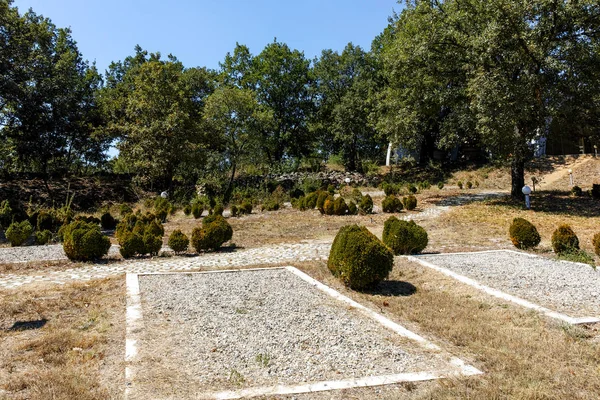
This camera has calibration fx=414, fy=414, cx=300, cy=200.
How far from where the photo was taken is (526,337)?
174 inches

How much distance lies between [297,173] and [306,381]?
2527 cm

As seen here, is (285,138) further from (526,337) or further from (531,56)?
(526,337)

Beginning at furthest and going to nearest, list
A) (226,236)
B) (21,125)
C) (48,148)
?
(48,148) < (21,125) < (226,236)

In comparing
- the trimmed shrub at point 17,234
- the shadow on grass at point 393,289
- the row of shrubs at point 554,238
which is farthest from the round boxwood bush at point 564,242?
the trimmed shrub at point 17,234

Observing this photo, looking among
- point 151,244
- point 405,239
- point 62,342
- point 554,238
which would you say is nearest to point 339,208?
point 405,239

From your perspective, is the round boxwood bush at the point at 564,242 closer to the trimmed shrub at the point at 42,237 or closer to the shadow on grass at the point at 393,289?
the shadow on grass at the point at 393,289

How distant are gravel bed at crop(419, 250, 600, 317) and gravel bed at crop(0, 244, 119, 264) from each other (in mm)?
7952

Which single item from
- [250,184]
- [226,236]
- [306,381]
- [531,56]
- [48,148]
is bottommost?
[306,381]

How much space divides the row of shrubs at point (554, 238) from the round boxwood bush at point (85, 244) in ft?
30.5

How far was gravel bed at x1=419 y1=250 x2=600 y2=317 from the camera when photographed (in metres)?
5.66

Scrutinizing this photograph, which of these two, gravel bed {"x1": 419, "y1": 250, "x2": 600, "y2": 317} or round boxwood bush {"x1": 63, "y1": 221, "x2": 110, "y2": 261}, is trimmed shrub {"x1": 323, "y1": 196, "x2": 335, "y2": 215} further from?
round boxwood bush {"x1": 63, "y1": 221, "x2": 110, "y2": 261}

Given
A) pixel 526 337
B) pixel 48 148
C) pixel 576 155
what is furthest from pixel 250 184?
pixel 526 337

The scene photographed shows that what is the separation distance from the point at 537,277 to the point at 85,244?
8.71m

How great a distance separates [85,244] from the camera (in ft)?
28.6
